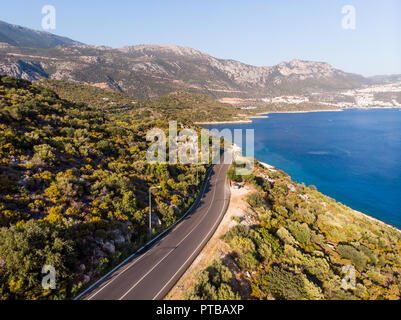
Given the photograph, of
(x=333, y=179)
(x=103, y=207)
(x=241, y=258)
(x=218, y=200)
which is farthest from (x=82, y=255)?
(x=333, y=179)

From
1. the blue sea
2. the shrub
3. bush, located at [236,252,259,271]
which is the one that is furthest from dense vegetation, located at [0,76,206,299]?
the blue sea

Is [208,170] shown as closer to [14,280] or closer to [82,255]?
[82,255]

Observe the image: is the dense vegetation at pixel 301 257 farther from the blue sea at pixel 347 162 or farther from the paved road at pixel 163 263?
the blue sea at pixel 347 162

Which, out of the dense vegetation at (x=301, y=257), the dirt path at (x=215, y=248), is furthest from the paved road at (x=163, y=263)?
the dense vegetation at (x=301, y=257)

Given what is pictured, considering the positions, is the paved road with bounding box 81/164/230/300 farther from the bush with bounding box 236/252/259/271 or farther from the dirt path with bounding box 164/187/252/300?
the bush with bounding box 236/252/259/271

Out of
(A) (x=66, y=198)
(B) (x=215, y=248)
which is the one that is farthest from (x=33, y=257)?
(B) (x=215, y=248)
